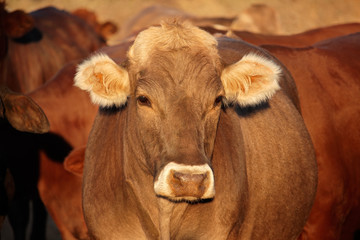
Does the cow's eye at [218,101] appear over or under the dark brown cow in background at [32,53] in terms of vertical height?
over

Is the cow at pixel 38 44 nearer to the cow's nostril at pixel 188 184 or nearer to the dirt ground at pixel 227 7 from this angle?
the cow's nostril at pixel 188 184

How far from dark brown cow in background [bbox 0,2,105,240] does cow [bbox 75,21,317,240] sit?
5.82ft

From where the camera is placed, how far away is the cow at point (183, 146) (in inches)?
140

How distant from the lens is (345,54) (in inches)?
239

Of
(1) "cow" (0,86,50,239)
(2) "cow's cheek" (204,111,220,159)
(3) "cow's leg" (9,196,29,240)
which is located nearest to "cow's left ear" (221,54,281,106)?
(2) "cow's cheek" (204,111,220,159)

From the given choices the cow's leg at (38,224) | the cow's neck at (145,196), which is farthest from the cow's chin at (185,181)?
the cow's leg at (38,224)

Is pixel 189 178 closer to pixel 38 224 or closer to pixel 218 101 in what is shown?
pixel 218 101

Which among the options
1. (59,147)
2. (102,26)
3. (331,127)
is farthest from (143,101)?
(102,26)

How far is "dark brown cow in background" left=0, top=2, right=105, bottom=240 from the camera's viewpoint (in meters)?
6.04

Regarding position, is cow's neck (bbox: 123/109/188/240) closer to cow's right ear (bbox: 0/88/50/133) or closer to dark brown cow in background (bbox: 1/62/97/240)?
cow's right ear (bbox: 0/88/50/133)

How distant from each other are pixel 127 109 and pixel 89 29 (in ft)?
22.2

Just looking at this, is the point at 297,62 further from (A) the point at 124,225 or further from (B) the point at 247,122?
(A) the point at 124,225

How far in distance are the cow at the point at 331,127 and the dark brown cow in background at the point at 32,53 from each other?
7.83ft

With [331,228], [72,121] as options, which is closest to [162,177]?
[331,228]
